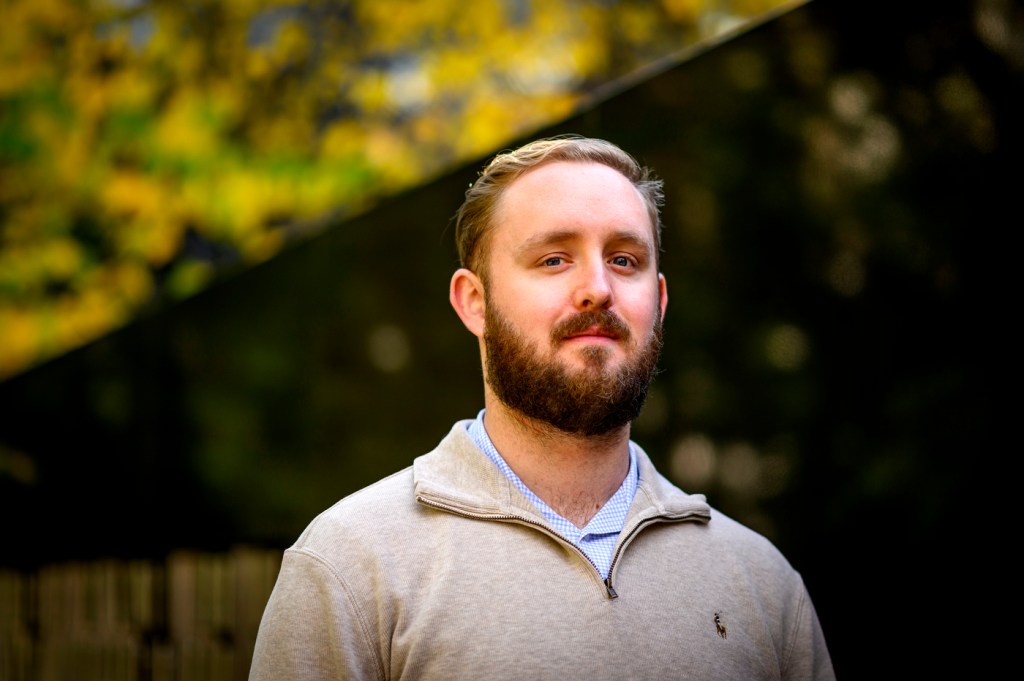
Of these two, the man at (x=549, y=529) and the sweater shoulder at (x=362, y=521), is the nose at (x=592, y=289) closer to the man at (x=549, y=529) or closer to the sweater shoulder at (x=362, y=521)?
the man at (x=549, y=529)

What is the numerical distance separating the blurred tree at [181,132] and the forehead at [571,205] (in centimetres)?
635

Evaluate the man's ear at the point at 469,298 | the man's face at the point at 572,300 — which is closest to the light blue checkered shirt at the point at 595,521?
the man's face at the point at 572,300

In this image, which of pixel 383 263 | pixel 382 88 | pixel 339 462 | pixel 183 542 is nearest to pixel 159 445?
pixel 183 542

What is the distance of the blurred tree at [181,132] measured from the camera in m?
8.63

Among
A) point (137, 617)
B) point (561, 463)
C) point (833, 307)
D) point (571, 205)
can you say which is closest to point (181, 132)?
point (137, 617)

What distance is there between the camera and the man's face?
6.72 ft

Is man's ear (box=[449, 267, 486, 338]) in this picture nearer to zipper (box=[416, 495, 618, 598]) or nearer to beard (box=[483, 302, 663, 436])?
beard (box=[483, 302, 663, 436])

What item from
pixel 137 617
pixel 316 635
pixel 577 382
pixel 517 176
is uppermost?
pixel 517 176

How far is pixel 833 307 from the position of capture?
9.11ft

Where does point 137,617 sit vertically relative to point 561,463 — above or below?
below

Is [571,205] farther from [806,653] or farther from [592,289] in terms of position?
[806,653]

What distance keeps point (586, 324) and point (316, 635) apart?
78cm

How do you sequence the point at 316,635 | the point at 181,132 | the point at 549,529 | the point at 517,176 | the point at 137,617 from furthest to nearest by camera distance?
the point at 181,132 < the point at 137,617 < the point at 517,176 < the point at 549,529 < the point at 316,635

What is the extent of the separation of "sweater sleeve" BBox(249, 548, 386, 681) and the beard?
0.52 meters
